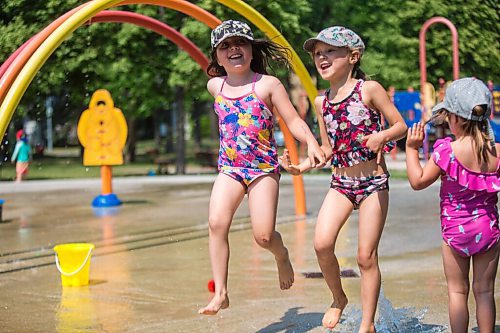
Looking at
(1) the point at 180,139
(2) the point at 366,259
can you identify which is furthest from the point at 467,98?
(1) the point at 180,139

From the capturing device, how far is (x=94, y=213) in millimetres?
12523

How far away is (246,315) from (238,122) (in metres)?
1.36

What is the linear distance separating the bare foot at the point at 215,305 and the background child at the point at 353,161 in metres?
0.57

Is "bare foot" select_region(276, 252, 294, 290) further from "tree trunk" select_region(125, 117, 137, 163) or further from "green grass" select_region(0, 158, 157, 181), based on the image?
"tree trunk" select_region(125, 117, 137, 163)

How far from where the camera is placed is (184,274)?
746 cm

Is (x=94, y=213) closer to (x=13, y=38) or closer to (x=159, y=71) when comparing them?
(x=13, y=38)

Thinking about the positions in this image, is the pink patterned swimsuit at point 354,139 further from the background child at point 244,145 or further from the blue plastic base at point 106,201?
the blue plastic base at point 106,201

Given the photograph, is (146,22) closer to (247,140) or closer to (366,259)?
(247,140)

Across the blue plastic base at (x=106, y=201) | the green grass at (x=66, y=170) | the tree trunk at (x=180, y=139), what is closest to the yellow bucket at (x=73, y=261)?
the blue plastic base at (x=106, y=201)

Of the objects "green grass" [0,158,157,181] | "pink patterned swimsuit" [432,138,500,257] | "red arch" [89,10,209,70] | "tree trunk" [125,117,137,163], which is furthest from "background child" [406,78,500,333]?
"tree trunk" [125,117,137,163]

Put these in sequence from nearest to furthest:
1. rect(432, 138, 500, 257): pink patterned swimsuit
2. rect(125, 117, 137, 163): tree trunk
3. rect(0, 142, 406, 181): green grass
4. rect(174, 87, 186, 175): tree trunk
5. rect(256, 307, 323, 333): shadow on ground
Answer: rect(432, 138, 500, 257): pink patterned swimsuit
rect(256, 307, 323, 333): shadow on ground
rect(174, 87, 186, 175): tree trunk
rect(0, 142, 406, 181): green grass
rect(125, 117, 137, 163): tree trunk

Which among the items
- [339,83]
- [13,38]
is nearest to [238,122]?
[339,83]

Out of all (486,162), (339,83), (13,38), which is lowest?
(486,162)

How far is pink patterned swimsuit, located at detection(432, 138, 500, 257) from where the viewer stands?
433 cm
